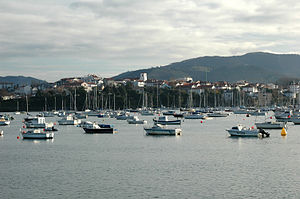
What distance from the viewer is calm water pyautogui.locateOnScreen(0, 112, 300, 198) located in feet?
105

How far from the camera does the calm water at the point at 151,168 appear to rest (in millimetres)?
32156

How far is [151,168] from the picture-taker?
41.2 meters

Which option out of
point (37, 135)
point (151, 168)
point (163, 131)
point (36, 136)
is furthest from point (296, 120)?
point (151, 168)

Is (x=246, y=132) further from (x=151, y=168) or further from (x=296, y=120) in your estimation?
(x=296, y=120)

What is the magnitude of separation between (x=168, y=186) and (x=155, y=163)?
10436 millimetres

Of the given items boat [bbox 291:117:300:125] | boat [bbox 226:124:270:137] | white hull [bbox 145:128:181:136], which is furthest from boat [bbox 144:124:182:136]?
boat [bbox 291:117:300:125]

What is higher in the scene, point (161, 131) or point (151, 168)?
point (161, 131)

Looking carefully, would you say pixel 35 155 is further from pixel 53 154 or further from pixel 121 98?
pixel 121 98

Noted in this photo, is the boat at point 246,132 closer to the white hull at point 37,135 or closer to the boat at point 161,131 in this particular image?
the boat at point 161,131

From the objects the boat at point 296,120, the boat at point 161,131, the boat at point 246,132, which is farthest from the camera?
the boat at point 296,120

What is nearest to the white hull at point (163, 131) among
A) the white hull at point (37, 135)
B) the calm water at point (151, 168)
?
the calm water at point (151, 168)

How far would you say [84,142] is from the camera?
207ft

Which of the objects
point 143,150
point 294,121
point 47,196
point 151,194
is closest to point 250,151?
point 143,150

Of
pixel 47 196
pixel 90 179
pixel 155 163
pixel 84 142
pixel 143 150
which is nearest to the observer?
pixel 47 196
